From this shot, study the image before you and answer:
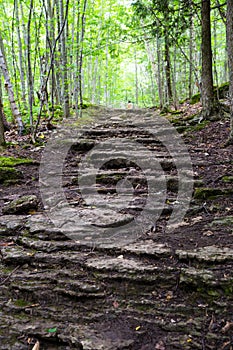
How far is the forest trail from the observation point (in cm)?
237

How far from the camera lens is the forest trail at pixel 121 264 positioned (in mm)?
2371

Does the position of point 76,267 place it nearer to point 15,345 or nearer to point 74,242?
point 74,242

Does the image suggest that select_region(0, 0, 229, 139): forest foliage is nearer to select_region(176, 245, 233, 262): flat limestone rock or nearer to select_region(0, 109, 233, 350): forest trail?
select_region(0, 109, 233, 350): forest trail

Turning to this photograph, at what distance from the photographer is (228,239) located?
3.12m

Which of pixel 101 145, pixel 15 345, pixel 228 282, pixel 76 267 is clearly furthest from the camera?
pixel 101 145

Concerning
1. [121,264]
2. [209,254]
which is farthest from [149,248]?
[209,254]

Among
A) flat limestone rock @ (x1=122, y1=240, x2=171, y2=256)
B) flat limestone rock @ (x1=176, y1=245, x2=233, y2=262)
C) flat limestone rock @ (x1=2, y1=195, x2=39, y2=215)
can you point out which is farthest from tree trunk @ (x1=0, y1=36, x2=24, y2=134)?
flat limestone rock @ (x1=176, y1=245, x2=233, y2=262)

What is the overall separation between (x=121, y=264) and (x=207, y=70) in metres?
6.87

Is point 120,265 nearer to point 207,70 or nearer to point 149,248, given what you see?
point 149,248

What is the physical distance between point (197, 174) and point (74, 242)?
255 cm

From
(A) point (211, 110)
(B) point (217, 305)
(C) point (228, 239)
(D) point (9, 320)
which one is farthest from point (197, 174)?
(A) point (211, 110)

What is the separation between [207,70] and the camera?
8125mm

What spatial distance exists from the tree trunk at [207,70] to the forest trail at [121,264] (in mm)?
3497

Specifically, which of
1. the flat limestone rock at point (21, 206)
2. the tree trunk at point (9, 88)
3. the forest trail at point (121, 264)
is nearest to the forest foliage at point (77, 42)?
the tree trunk at point (9, 88)
